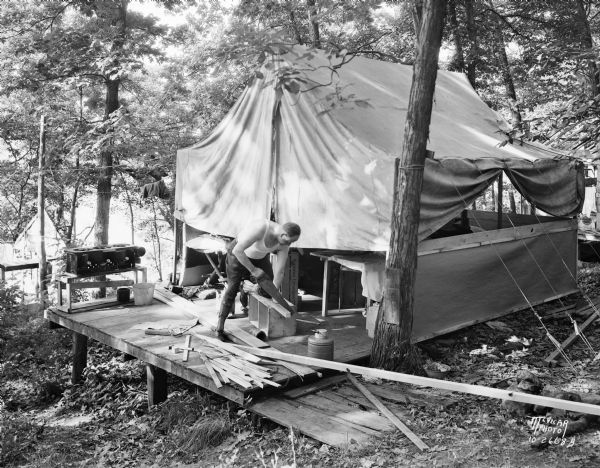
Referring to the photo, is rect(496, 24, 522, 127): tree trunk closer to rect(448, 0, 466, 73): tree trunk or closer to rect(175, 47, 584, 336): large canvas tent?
rect(448, 0, 466, 73): tree trunk

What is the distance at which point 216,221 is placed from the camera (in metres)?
7.38

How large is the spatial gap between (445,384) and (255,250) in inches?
97.3

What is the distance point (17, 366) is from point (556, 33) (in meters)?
13.5

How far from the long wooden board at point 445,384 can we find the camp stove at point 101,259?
100 inches

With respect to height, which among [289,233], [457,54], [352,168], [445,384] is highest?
[457,54]

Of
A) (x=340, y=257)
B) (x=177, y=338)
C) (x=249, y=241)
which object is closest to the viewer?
(x=249, y=241)

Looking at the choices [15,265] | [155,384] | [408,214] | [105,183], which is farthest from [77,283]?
[15,265]

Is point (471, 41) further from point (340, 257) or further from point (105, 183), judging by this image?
point (105, 183)

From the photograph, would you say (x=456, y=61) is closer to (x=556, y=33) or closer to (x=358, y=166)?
(x=556, y=33)

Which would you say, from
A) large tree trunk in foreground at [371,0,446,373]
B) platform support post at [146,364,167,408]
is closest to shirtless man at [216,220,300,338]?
platform support post at [146,364,167,408]

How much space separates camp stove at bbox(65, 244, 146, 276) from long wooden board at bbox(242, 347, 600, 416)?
2.55m

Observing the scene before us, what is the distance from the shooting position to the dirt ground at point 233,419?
3.57 meters

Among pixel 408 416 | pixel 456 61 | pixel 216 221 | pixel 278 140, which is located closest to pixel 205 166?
pixel 216 221

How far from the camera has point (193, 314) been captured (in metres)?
6.61
